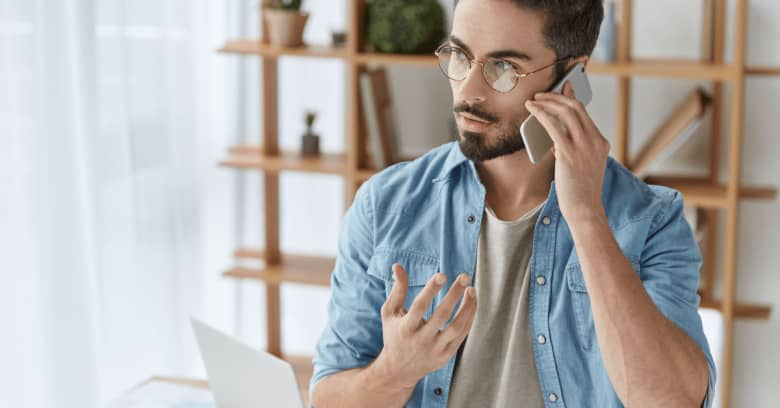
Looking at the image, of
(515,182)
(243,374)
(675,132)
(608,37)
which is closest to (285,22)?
(608,37)

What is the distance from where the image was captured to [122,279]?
310cm

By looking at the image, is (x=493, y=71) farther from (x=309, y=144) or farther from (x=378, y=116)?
(x=309, y=144)

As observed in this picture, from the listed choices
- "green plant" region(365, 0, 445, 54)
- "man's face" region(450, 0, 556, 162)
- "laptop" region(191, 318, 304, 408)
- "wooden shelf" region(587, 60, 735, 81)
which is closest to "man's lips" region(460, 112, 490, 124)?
"man's face" region(450, 0, 556, 162)

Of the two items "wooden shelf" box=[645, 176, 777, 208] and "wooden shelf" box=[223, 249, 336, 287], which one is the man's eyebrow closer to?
"wooden shelf" box=[645, 176, 777, 208]

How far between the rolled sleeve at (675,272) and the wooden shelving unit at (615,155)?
1.39 meters

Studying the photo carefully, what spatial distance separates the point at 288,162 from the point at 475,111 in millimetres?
1751

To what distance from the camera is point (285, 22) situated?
3102 mm

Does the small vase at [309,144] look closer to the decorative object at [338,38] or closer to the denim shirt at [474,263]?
the decorative object at [338,38]

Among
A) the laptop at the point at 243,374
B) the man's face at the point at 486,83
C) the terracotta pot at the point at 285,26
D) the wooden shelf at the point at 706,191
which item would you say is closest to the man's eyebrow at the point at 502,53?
the man's face at the point at 486,83

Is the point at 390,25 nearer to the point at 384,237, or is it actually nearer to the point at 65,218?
the point at 65,218

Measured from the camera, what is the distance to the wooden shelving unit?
289 cm

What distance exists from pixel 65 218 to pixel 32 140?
248 millimetres

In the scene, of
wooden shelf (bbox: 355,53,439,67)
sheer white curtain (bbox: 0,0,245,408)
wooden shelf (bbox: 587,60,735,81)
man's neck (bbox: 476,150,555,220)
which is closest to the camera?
man's neck (bbox: 476,150,555,220)

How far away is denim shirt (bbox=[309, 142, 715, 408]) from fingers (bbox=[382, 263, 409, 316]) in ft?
0.76
